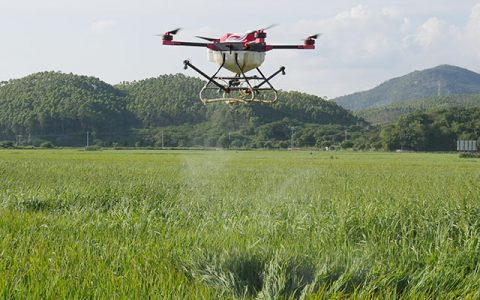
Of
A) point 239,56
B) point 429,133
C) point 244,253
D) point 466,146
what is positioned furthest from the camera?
point 429,133

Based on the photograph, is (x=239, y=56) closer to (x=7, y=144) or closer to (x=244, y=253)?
(x=244, y=253)

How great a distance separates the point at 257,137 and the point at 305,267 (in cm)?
761

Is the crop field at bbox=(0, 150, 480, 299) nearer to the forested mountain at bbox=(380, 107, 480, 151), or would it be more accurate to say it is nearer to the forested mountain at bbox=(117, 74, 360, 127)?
the forested mountain at bbox=(117, 74, 360, 127)

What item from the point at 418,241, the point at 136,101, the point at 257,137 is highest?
the point at 136,101

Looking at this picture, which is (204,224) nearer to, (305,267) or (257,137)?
(305,267)

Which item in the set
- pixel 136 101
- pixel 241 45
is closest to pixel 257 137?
pixel 136 101

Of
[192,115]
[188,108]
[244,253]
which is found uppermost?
[188,108]

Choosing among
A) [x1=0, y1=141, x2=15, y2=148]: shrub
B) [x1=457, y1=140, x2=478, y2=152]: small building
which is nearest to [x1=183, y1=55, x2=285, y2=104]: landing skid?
[x1=0, y1=141, x2=15, y2=148]: shrub

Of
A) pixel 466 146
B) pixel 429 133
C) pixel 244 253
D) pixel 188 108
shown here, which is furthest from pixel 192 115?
pixel 466 146

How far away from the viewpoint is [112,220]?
25.4ft

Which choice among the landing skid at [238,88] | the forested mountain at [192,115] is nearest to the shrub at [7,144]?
the forested mountain at [192,115]

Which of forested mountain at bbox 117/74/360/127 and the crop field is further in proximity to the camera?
forested mountain at bbox 117/74/360/127

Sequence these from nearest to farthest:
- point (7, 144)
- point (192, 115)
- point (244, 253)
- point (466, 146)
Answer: point (244, 253) → point (192, 115) → point (7, 144) → point (466, 146)

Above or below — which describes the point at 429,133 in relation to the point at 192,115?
above
